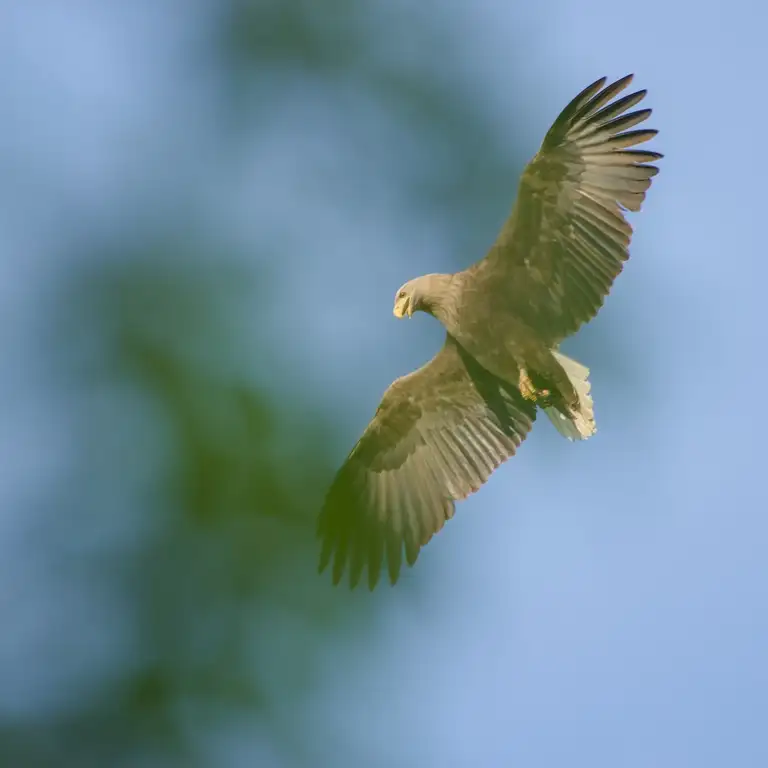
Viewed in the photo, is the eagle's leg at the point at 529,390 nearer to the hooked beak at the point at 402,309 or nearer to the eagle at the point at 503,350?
the eagle at the point at 503,350

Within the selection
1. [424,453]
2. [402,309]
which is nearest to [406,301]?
[402,309]

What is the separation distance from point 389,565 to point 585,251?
7.28 ft

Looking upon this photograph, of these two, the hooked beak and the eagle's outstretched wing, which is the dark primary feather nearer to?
the hooked beak

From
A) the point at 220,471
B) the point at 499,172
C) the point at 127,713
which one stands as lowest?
the point at 127,713

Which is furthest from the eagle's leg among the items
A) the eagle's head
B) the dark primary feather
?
the eagle's head

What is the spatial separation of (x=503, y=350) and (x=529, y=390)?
0.95ft

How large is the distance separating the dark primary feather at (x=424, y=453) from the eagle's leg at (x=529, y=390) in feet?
1.64

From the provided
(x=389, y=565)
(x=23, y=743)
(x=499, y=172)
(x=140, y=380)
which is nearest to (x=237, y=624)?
(x=23, y=743)

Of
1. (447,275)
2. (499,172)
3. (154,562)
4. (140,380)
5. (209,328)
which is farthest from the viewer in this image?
(499,172)

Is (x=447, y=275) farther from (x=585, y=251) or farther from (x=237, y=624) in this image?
(x=237, y=624)

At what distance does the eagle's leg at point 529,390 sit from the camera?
6.99m

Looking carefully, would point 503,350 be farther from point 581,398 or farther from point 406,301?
point 406,301

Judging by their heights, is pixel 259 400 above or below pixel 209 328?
below

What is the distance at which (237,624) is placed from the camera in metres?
5.07
